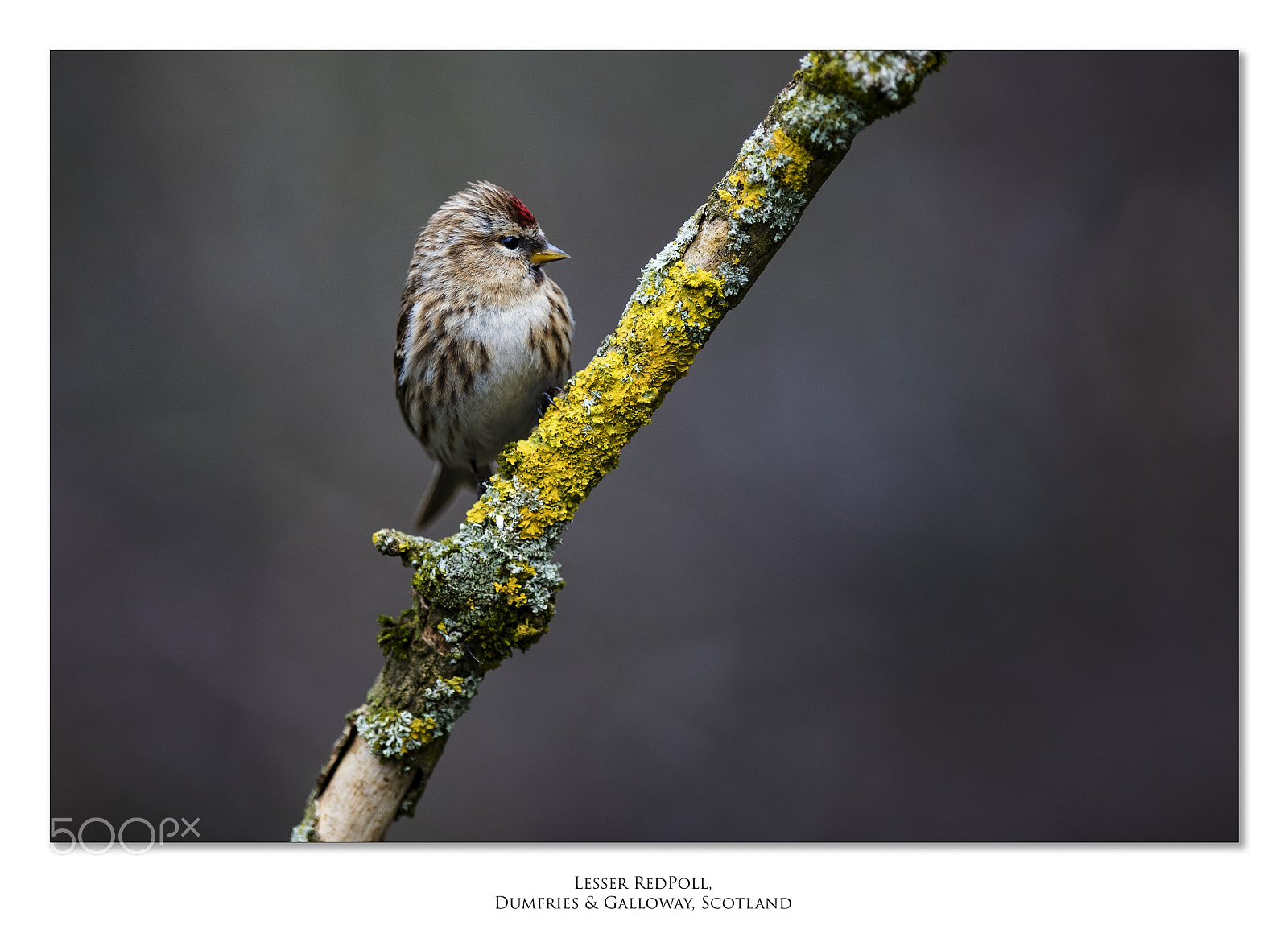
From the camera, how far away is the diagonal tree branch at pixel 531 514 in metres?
1.81

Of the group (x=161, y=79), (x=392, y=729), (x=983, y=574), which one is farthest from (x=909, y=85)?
(x=161, y=79)

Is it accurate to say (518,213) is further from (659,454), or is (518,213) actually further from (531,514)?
(659,454)

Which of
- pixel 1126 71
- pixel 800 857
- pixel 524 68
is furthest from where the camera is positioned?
pixel 524 68

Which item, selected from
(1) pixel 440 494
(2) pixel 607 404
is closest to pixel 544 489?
(2) pixel 607 404

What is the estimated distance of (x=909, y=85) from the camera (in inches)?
64.0

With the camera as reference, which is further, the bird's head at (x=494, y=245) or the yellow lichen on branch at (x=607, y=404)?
the bird's head at (x=494, y=245)

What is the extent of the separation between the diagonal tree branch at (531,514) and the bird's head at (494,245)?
27.2 inches

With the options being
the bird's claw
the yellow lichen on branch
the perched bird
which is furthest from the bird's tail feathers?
the yellow lichen on branch

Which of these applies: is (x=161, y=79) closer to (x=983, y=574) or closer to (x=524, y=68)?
(x=524, y=68)

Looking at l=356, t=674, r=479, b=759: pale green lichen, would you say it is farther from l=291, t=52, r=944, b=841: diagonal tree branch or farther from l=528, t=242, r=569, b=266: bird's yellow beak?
l=528, t=242, r=569, b=266: bird's yellow beak

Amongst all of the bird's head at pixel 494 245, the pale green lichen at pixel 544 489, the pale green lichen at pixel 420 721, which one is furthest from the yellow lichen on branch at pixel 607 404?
the bird's head at pixel 494 245

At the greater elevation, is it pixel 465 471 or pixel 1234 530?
pixel 465 471

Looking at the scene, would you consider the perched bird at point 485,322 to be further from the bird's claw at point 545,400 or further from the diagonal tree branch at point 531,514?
the diagonal tree branch at point 531,514

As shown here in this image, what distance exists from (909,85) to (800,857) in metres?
1.81
